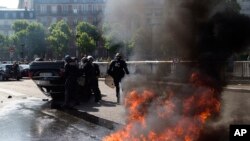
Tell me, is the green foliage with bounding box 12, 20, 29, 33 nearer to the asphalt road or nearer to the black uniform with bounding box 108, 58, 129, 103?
the asphalt road

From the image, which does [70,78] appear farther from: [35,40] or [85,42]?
[35,40]

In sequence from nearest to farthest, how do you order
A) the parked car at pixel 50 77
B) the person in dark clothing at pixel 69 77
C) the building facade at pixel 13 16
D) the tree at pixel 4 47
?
the person in dark clothing at pixel 69 77
the parked car at pixel 50 77
the tree at pixel 4 47
the building facade at pixel 13 16

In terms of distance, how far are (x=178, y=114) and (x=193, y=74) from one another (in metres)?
0.65

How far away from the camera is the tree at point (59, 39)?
299ft

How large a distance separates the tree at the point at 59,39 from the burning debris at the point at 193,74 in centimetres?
8465

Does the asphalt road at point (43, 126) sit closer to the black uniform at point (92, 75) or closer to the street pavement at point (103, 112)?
the street pavement at point (103, 112)

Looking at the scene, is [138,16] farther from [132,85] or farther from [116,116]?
[116,116]

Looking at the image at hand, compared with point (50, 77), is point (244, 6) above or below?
above

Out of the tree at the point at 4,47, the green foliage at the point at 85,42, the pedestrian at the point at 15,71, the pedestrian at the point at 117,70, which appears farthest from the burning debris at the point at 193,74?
the tree at the point at 4,47

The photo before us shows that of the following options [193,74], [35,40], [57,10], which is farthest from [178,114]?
[57,10]

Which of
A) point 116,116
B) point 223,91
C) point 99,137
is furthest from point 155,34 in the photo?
point 116,116

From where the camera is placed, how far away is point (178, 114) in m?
6.66

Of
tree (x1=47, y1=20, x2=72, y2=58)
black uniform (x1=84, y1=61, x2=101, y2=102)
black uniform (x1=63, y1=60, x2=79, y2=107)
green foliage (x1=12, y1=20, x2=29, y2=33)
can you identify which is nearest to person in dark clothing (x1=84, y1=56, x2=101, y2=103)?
black uniform (x1=84, y1=61, x2=101, y2=102)

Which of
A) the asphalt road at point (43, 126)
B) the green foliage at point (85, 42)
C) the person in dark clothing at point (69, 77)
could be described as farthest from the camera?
the green foliage at point (85, 42)
